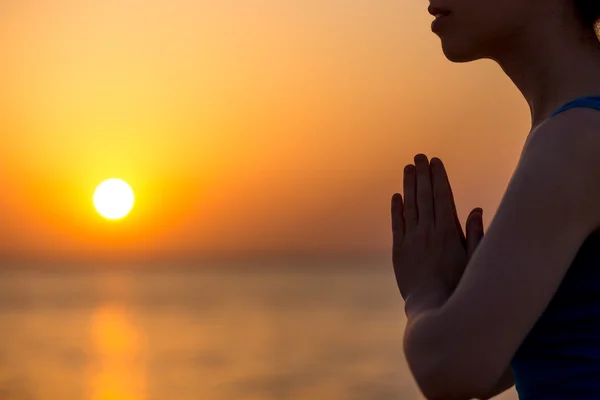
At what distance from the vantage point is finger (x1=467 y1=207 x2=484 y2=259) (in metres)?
1.43

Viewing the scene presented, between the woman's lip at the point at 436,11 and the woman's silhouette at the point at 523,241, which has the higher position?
the woman's lip at the point at 436,11

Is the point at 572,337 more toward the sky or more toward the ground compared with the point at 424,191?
more toward the ground

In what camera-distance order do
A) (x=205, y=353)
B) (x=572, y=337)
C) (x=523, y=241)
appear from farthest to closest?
1. (x=205, y=353)
2. (x=572, y=337)
3. (x=523, y=241)

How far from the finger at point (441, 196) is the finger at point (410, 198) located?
0.04m

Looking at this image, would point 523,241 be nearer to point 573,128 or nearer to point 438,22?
point 573,128

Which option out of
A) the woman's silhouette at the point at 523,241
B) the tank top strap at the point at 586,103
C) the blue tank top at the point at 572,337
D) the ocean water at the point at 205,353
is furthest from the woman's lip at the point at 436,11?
the ocean water at the point at 205,353

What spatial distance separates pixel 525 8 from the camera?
4.58 feet

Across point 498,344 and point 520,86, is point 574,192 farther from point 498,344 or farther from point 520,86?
point 520,86

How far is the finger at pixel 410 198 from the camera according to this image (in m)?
1.53

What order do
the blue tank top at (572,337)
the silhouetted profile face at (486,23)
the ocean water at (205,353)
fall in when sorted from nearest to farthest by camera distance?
1. the blue tank top at (572,337)
2. the silhouetted profile face at (486,23)
3. the ocean water at (205,353)

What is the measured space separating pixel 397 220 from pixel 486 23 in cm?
37

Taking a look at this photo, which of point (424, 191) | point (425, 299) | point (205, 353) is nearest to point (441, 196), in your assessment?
point (424, 191)

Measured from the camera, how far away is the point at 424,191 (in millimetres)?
1525

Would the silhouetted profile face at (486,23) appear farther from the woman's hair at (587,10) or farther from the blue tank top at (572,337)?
the blue tank top at (572,337)
